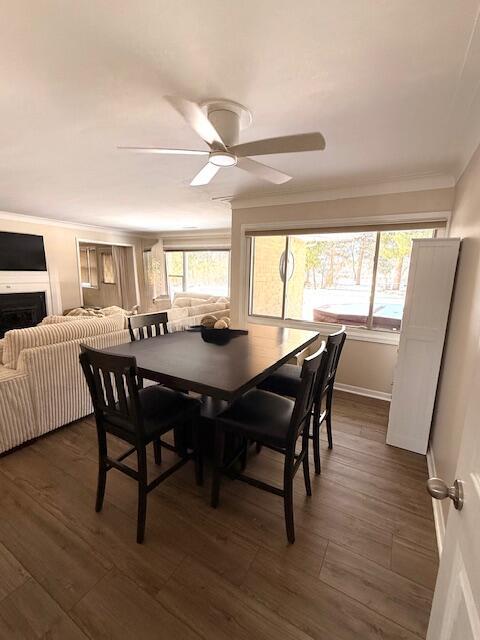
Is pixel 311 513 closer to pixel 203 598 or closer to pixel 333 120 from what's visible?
pixel 203 598

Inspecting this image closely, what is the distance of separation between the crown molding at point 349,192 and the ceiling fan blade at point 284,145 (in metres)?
1.83

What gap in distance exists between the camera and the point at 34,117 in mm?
1802

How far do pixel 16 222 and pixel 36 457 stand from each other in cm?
468

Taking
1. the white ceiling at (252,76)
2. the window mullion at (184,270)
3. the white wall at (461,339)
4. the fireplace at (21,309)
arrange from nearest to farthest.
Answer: the white ceiling at (252,76) → the white wall at (461,339) → the fireplace at (21,309) → the window mullion at (184,270)

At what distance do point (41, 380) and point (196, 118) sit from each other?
2251 millimetres

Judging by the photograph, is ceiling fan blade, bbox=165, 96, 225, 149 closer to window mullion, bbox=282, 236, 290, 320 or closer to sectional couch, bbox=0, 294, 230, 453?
sectional couch, bbox=0, 294, 230, 453

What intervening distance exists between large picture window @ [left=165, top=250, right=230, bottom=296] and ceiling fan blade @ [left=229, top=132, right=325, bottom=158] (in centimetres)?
466

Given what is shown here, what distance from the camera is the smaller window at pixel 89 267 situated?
7.95m

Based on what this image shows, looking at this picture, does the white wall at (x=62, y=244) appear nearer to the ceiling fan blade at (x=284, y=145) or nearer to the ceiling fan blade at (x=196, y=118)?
the ceiling fan blade at (x=196, y=118)

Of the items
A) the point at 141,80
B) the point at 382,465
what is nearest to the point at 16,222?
the point at 141,80

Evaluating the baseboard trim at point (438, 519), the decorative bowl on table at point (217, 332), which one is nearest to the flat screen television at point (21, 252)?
the decorative bowl on table at point (217, 332)

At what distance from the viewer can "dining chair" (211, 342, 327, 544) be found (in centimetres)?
147

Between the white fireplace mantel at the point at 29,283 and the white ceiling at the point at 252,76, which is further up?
the white ceiling at the point at 252,76

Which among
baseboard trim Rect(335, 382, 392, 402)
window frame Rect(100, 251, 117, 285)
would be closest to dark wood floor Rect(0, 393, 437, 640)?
baseboard trim Rect(335, 382, 392, 402)
